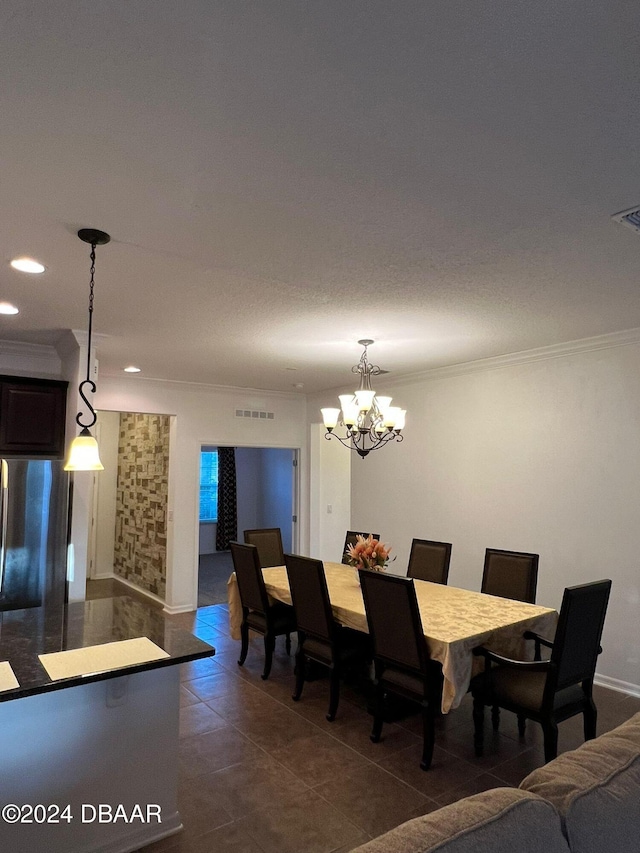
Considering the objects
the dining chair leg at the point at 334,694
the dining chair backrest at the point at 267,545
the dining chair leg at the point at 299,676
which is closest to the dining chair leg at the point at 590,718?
the dining chair leg at the point at 334,694

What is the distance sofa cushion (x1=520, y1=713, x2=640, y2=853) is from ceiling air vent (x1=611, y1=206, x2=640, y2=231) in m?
1.88

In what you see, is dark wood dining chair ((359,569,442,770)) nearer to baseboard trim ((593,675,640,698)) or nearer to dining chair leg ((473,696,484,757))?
dining chair leg ((473,696,484,757))

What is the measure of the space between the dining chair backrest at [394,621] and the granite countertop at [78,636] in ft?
3.50

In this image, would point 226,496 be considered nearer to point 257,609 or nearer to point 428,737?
point 257,609

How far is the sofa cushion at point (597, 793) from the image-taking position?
3.52 ft

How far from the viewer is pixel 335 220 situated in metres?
2.21

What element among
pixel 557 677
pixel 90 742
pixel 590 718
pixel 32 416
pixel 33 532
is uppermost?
pixel 32 416

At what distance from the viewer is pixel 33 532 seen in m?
3.89

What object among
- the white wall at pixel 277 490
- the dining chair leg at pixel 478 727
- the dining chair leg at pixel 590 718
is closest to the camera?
the dining chair leg at pixel 590 718

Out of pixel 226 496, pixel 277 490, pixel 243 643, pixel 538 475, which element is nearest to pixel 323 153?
pixel 538 475

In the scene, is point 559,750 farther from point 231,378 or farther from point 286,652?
point 231,378

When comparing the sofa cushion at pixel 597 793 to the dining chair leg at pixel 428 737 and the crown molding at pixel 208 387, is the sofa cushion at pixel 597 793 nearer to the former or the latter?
the dining chair leg at pixel 428 737

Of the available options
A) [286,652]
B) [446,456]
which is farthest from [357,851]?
[446,456]

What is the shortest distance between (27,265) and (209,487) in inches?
313
